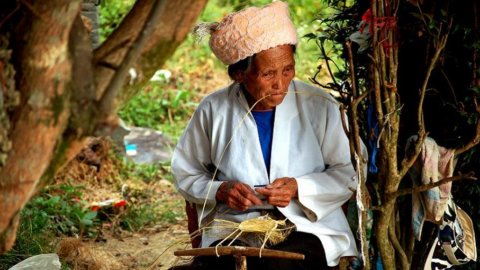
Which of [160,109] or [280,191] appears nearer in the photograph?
[280,191]

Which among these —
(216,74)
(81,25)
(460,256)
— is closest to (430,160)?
(460,256)

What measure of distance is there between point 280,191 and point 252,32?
80cm

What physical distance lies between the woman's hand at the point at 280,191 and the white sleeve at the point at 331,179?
0.13ft

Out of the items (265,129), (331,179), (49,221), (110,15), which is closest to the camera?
(331,179)

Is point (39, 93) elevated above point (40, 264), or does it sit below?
above

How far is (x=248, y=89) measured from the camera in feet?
15.2

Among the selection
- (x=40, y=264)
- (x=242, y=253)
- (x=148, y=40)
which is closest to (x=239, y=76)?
(x=242, y=253)

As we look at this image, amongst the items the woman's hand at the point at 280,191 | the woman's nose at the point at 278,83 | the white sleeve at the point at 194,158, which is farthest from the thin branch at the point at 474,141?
the white sleeve at the point at 194,158

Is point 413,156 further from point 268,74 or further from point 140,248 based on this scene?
point 140,248

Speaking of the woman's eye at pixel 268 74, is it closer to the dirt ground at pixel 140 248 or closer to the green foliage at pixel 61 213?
the dirt ground at pixel 140 248

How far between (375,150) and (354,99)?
31 centimetres

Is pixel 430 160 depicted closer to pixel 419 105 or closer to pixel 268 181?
pixel 419 105

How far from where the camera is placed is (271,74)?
4.54m

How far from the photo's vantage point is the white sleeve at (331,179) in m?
4.55
